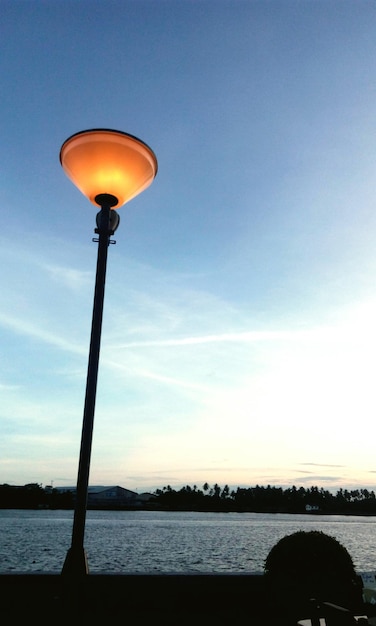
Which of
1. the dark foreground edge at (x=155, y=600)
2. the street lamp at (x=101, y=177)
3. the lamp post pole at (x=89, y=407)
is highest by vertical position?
the street lamp at (x=101, y=177)

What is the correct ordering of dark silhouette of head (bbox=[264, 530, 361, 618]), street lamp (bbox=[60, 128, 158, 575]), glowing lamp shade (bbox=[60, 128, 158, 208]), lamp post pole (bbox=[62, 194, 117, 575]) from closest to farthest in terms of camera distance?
lamp post pole (bbox=[62, 194, 117, 575]) → street lamp (bbox=[60, 128, 158, 575]) → glowing lamp shade (bbox=[60, 128, 158, 208]) → dark silhouette of head (bbox=[264, 530, 361, 618])

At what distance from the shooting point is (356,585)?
6.43 m

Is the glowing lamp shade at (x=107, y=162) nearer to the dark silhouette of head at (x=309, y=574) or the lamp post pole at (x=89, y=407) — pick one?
the lamp post pole at (x=89, y=407)

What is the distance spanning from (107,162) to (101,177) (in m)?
0.16

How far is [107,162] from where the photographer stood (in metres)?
4.63

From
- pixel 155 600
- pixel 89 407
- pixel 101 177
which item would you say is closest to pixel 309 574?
pixel 155 600

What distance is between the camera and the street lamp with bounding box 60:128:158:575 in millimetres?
4285

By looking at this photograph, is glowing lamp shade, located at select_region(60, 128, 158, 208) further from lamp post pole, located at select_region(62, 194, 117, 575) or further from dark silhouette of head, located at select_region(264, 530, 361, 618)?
dark silhouette of head, located at select_region(264, 530, 361, 618)

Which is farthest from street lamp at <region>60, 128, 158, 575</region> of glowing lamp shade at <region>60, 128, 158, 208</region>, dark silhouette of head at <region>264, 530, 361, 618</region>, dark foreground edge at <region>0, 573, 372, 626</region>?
dark silhouette of head at <region>264, 530, 361, 618</region>

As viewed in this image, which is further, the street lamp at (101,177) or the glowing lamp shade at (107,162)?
the glowing lamp shade at (107,162)

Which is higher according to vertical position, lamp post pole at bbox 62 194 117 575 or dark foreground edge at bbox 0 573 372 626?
lamp post pole at bbox 62 194 117 575

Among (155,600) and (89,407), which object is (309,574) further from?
(89,407)

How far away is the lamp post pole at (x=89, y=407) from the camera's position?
3.85m

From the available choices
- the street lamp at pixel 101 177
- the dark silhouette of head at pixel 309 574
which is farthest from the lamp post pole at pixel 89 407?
the dark silhouette of head at pixel 309 574
